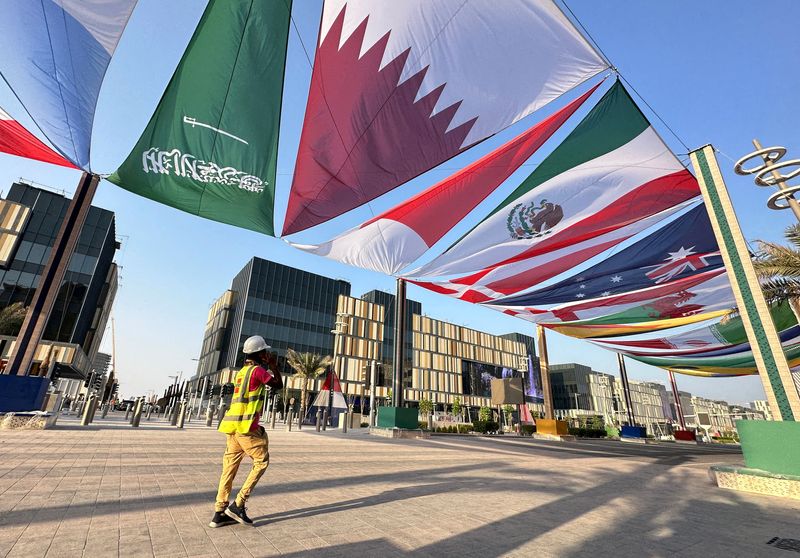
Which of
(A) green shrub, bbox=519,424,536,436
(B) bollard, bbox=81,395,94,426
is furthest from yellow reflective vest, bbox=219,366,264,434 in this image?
(A) green shrub, bbox=519,424,536,436

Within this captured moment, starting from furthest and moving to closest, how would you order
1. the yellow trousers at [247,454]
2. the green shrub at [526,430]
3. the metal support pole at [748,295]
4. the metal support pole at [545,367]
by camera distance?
the green shrub at [526,430] < the metal support pole at [545,367] < the metal support pole at [748,295] < the yellow trousers at [247,454]

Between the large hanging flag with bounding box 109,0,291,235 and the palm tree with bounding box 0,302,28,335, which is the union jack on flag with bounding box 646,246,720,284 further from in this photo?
the palm tree with bounding box 0,302,28,335

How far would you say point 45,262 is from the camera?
126 ft

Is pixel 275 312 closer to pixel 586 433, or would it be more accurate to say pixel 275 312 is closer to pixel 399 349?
pixel 399 349

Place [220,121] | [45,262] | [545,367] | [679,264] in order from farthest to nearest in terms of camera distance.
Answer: [45,262], [545,367], [679,264], [220,121]

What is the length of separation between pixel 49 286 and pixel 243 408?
1046cm

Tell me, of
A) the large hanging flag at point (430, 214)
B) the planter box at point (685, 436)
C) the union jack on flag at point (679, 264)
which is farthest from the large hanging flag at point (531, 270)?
the planter box at point (685, 436)

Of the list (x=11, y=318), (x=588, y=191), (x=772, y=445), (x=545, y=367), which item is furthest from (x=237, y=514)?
(x=11, y=318)

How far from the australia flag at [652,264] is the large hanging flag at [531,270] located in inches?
38.4

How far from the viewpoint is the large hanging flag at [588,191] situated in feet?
34.2

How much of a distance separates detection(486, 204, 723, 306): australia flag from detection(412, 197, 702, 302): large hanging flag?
97 centimetres

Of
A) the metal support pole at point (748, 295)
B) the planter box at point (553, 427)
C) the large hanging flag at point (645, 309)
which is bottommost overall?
the planter box at point (553, 427)

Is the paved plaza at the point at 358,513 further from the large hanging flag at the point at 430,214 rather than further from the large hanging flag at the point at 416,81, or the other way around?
the large hanging flag at the point at 416,81

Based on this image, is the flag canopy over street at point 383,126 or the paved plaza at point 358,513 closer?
the paved plaza at point 358,513
